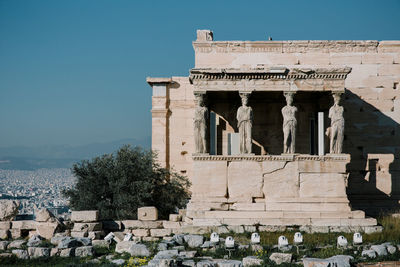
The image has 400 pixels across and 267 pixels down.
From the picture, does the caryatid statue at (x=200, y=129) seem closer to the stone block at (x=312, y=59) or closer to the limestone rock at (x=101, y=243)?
the limestone rock at (x=101, y=243)

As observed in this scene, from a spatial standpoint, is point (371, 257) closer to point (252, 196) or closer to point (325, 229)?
point (325, 229)

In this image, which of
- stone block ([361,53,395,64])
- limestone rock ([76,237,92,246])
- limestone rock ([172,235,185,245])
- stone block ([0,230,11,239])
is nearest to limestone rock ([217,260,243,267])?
limestone rock ([172,235,185,245])

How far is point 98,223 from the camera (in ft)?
47.7

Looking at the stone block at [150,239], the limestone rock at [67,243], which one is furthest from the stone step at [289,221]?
the limestone rock at [67,243]

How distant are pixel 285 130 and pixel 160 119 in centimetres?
631

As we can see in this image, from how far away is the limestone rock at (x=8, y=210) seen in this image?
50.4ft

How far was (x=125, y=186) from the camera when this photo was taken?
17.9 m

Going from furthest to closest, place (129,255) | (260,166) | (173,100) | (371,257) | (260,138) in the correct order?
(173,100)
(260,138)
(260,166)
(129,255)
(371,257)

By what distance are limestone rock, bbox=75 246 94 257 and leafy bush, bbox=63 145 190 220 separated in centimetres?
519

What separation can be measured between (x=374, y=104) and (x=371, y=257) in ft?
28.7

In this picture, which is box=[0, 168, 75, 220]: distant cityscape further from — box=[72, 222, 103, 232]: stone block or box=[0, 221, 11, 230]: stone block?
box=[72, 222, 103, 232]: stone block

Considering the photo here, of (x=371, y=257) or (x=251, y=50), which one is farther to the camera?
(x=251, y=50)

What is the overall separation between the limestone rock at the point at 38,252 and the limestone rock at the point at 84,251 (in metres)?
0.60

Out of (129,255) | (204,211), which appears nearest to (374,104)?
(204,211)
